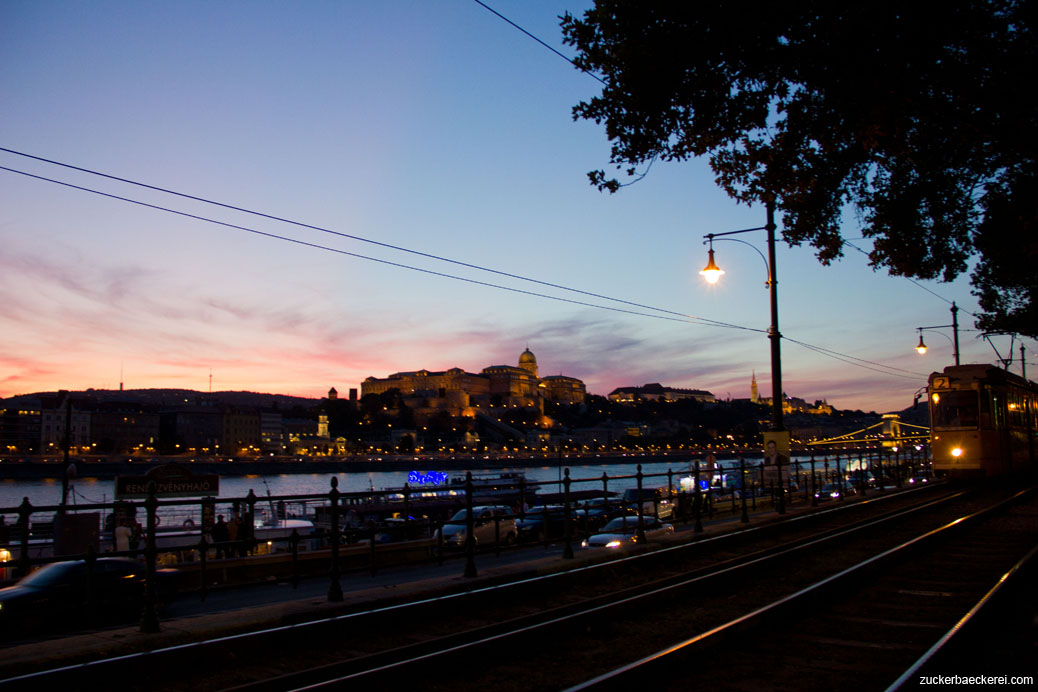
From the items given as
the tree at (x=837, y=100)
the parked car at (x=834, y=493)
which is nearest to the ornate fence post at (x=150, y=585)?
the tree at (x=837, y=100)

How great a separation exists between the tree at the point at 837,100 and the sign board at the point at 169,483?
9.89 meters

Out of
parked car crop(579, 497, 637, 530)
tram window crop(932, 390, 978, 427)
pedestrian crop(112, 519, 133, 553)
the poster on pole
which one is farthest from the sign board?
tram window crop(932, 390, 978, 427)

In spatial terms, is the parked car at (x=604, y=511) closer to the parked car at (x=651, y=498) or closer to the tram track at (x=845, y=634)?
the parked car at (x=651, y=498)

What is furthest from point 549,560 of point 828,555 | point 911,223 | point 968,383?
point 968,383

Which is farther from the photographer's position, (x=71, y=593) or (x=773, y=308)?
(x=773, y=308)

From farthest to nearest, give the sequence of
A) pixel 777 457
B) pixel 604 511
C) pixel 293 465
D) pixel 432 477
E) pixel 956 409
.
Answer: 1. pixel 293 465
2. pixel 432 477
3. pixel 956 409
4. pixel 604 511
5. pixel 777 457

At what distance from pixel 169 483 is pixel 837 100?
13.1 metres

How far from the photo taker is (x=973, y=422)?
27688mm

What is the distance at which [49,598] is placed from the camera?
10.8 meters

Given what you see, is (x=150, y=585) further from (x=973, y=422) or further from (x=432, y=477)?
(x=432, y=477)

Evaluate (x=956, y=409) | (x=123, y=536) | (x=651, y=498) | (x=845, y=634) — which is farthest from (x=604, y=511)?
(x=956, y=409)

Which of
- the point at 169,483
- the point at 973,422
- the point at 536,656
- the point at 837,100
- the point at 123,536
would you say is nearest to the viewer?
the point at 536,656

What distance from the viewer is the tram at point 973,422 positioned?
2752 cm

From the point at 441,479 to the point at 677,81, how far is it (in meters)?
61.3
